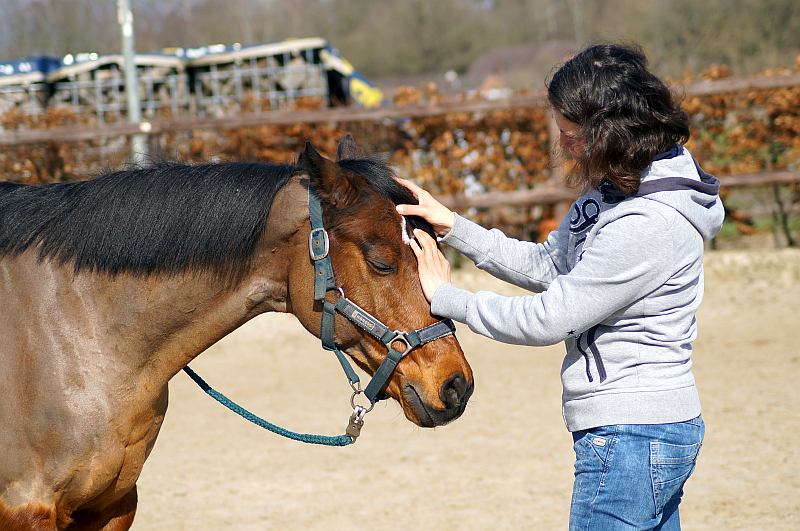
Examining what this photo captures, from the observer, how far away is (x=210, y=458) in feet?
17.0

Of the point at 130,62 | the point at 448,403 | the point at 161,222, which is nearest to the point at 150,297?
the point at 161,222

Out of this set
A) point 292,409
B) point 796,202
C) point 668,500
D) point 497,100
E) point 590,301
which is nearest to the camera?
point 590,301

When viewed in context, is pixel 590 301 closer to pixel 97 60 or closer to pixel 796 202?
pixel 796 202

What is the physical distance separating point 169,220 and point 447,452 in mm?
3069

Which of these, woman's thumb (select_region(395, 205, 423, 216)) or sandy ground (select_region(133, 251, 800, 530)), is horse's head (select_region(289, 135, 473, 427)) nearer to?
woman's thumb (select_region(395, 205, 423, 216))

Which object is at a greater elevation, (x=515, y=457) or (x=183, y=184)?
(x=183, y=184)

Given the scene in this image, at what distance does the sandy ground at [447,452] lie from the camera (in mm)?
4188

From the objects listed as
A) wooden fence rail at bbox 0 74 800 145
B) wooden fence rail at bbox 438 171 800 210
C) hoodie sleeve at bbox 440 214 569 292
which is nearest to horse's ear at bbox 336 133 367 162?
hoodie sleeve at bbox 440 214 569 292

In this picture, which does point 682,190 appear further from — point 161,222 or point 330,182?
point 161,222

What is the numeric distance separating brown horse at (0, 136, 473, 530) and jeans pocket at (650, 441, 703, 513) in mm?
522

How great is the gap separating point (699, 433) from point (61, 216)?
186 centimetres

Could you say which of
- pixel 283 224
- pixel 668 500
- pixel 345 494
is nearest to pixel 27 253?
pixel 283 224

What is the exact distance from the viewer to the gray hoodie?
6.59 feet

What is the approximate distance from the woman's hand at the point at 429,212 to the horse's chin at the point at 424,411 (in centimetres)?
47
